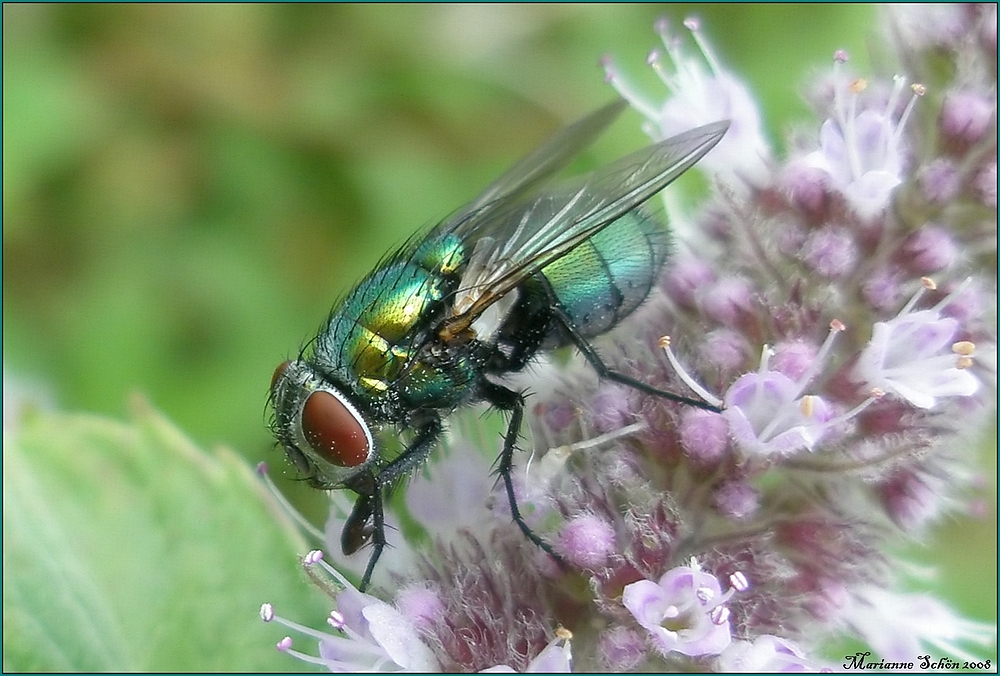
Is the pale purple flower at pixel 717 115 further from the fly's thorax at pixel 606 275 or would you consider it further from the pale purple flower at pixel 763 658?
the pale purple flower at pixel 763 658

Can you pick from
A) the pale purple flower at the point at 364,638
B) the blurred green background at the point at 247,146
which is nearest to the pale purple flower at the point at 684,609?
the pale purple flower at the point at 364,638

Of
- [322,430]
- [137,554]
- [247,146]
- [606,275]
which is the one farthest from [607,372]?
[247,146]

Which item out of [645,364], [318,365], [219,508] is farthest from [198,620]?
[645,364]

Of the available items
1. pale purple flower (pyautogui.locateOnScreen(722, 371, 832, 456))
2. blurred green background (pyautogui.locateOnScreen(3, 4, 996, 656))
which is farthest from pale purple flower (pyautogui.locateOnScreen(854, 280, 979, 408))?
blurred green background (pyautogui.locateOnScreen(3, 4, 996, 656))

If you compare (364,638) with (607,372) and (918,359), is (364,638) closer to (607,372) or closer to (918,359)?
(607,372)

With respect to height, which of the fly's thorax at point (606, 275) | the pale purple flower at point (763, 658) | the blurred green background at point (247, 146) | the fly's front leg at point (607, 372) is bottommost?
the pale purple flower at point (763, 658)

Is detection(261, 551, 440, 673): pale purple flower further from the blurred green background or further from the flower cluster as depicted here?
the blurred green background

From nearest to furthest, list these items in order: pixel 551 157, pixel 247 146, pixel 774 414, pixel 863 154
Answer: pixel 774 414 → pixel 863 154 → pixel 551 157 → pixel 247 146
